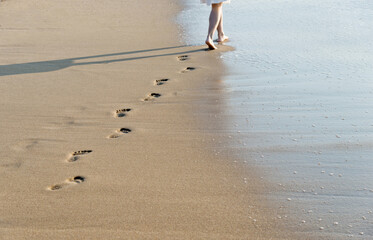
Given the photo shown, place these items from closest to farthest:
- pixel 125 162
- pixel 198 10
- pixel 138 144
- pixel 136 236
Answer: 1. pixel 136 236
2. pixel 125 162
3. pixel 138 144
4. pixel 198 10

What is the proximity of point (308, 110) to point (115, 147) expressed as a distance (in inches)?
61.1

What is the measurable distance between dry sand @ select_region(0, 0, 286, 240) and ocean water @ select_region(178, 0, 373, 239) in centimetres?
18

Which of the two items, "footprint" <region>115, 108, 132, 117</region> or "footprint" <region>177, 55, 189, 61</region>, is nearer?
"footprint" <region>115, 108, 132, 117</region>

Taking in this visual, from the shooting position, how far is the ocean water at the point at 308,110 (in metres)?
2.86

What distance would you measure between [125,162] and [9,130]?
109 centimetres

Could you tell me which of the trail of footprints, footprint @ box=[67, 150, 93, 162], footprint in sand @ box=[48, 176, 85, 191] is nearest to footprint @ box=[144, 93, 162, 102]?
the trail of footprints

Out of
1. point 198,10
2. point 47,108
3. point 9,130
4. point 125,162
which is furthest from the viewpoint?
point 198,10

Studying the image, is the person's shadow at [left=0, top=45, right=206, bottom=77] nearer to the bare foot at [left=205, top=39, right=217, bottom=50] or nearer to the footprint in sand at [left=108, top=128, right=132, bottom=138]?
the bare foot at [left=205, top=39, right=217, bottom=50]

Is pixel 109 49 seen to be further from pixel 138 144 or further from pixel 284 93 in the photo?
pixel 138 144

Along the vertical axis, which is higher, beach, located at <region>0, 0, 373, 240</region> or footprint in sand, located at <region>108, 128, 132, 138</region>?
beach, located at <region>0, 0, 373, 240</region>

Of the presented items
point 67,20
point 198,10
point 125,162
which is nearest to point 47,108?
point 125,162

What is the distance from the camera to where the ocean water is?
2.86 metres

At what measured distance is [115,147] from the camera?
3.70 m

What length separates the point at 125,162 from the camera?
3.45m
